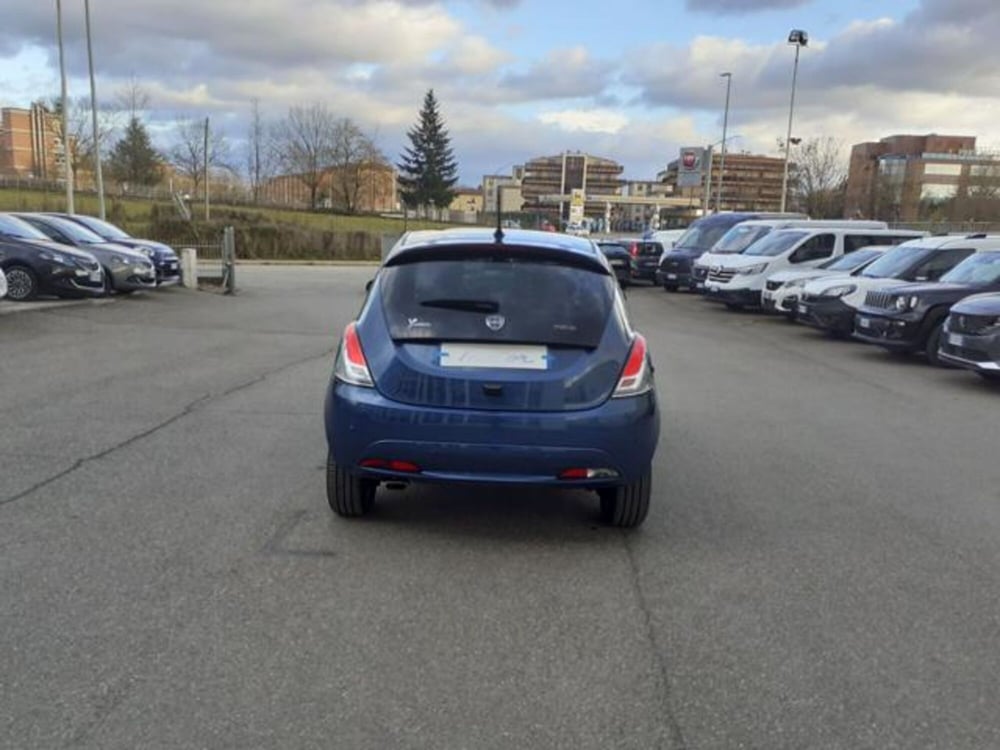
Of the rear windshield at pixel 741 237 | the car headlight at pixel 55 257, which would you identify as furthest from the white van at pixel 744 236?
the car headlight at pixel 55 257

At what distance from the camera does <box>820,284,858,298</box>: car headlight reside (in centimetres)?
1496

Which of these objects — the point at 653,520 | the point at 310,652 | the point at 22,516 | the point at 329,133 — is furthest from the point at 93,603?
the point at 329,133

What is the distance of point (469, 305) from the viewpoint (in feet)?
15.1

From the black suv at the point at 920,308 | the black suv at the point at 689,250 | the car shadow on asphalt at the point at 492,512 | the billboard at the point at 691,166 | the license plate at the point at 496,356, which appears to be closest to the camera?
the license plate at the point at 496,356

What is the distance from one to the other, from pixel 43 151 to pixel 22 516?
3674 inches

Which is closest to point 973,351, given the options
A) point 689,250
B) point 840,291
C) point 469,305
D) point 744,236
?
point 840,291

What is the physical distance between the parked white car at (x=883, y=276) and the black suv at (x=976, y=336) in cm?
301

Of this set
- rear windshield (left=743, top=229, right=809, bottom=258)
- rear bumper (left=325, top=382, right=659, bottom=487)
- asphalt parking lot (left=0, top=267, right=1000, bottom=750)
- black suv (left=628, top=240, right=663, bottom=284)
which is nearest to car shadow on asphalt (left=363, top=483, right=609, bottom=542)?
asphalt parking lot (left=0, top=267, right=1000, bottom=750)

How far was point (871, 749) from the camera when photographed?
2.92 m

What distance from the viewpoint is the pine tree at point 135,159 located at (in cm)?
7438

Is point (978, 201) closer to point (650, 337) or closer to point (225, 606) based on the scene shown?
point (650, 337)

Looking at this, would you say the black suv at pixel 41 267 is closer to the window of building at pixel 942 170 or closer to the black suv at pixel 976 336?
the black suv at pixel 976 336

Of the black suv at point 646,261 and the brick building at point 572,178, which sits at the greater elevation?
the brick building at point 572,178

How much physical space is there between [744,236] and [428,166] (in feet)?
247
